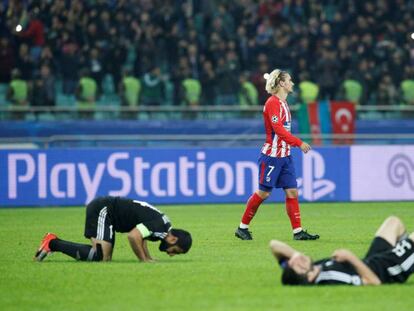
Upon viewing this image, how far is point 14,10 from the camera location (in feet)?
83.5

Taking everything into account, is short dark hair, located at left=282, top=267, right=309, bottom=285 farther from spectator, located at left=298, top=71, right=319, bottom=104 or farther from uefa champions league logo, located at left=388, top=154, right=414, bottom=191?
spectator, located at left=298, top=71, right=319, bottom=104

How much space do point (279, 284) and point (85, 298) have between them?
1.86 m

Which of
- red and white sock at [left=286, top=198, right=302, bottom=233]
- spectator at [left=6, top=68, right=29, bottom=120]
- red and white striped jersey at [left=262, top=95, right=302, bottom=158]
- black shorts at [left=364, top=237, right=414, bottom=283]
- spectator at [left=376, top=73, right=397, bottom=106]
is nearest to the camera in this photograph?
black shorts at [left=364, top=237, right=414, bottom=283]

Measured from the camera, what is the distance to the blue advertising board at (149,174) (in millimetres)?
21672

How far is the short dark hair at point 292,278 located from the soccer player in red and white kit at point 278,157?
4.95 metres

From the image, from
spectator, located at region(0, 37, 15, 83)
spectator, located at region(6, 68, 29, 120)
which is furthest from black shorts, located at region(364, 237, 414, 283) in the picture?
spectator, located at region(0, 37, 15, 83)

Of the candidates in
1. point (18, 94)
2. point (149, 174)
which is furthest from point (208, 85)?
point (18, 94)

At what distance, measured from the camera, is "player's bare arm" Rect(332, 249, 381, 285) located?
936 centimetres

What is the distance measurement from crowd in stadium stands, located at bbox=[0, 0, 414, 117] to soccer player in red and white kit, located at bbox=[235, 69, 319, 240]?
9680mm

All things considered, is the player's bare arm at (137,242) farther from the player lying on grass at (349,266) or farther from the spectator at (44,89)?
the spectator at (44,89)

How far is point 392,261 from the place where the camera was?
31.7ft

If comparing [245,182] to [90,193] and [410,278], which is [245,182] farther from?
[410,278]

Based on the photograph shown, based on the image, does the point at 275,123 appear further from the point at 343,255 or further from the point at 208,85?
the point at 208,85

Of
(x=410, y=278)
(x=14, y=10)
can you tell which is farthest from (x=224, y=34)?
(x=410, y=278)
